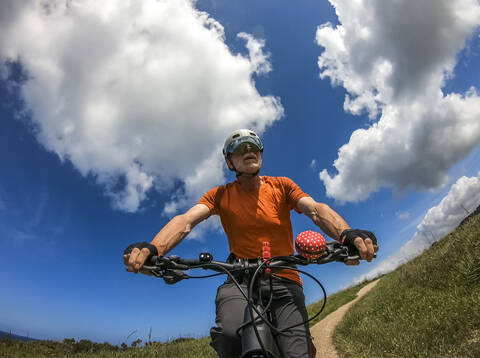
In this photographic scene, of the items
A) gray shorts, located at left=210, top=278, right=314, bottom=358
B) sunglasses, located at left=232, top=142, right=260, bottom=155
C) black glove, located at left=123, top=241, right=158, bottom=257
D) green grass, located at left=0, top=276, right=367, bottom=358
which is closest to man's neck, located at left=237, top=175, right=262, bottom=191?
sunglasses, located at left=232, top=142, right=260, bottom=155

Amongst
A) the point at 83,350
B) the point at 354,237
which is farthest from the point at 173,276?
the point at 83,350

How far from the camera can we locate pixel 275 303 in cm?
247

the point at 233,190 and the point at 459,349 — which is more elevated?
the point at 233,190

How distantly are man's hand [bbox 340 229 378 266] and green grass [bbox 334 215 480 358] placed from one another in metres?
4.15

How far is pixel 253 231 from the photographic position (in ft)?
9.78

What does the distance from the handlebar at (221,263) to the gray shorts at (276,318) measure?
0.36m

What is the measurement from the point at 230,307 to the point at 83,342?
37.1 ft

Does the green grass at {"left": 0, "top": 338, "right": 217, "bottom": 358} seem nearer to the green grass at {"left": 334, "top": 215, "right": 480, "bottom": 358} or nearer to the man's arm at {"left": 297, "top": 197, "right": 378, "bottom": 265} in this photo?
the green grass at {"left": 334, "top": 215, "right": 480, "bottom": 358}

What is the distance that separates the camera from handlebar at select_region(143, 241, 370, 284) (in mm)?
2021

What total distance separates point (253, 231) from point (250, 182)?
0.67m

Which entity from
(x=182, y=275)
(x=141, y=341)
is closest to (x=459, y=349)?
(x=182, y=275)

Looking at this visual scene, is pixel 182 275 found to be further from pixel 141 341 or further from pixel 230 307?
pixel 141 341

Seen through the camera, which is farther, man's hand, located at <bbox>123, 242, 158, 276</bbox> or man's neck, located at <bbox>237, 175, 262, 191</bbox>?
man's neck, located at <bbox>237, 175, 262, 191</bbox>

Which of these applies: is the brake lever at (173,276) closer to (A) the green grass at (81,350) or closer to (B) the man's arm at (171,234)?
(B) the man's arm at (171,234)
